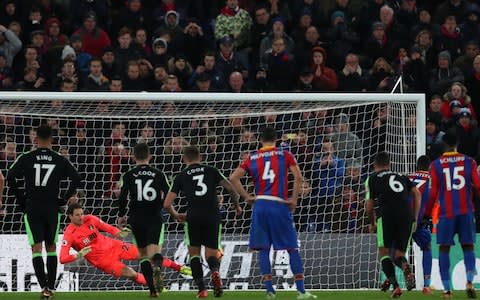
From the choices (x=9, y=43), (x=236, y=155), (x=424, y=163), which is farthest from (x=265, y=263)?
(x=9, y=43)

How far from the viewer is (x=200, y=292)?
1694cm

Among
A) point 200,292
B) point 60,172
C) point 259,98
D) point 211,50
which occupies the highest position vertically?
point 211,50

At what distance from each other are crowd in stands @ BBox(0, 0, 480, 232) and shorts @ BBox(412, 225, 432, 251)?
6.69ft

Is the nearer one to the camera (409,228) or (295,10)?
(409,228)

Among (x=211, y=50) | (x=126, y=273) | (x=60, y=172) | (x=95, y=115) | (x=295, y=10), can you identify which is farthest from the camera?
(x=295, y=10)

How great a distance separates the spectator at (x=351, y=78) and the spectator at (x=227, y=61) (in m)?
1.64

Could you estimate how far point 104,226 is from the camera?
63.8 feet

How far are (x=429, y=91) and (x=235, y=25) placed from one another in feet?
12.1

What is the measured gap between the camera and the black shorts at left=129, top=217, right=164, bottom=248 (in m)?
16.8

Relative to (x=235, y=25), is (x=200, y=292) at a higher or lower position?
lower

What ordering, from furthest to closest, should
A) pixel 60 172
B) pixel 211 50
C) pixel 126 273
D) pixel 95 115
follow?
pixel 211 50 < pixel 95 115 < pixel 126 273 < pixel 60 172

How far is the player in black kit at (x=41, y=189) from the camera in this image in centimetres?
1656

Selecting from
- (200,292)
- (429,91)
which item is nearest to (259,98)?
(200,292)

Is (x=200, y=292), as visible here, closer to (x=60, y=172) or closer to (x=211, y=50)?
(x=60, y=172)
